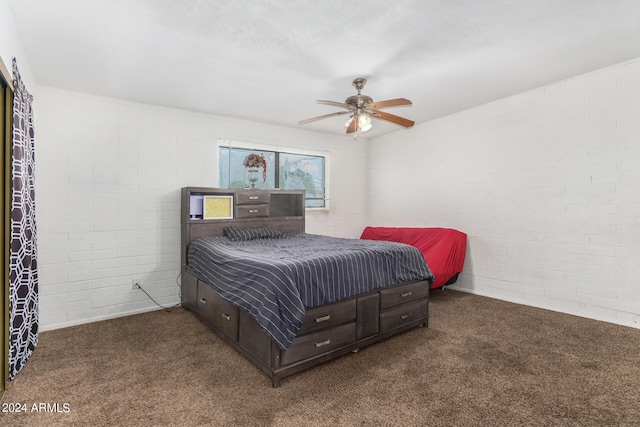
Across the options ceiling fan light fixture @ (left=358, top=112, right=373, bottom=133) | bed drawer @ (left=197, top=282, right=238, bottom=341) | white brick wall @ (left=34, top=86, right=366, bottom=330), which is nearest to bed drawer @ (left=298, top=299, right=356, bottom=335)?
bed drawer @ (left=197, top=282, right=238, bottom=341)

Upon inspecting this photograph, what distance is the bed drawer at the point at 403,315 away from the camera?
2.74 m

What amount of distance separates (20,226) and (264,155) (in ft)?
10.0

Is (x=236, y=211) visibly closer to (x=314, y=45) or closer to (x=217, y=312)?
(x=217, y=312)

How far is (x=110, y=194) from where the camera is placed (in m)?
3.54

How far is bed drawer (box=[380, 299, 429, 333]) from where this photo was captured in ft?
8.99

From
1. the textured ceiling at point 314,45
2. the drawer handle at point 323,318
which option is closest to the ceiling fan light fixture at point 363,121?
the textured ceiling at point 314,45

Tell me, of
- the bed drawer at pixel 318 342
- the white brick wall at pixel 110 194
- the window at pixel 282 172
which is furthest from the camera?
the window at pixel 282 172

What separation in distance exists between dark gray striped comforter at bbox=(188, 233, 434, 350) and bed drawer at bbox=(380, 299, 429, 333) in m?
0.24

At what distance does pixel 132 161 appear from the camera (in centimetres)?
366

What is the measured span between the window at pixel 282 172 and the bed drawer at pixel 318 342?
9.01ft

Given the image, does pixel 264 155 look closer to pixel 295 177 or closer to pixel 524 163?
pixel 295 177

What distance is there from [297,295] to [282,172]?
3076mm

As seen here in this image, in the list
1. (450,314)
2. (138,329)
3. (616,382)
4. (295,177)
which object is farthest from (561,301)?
(138,329)

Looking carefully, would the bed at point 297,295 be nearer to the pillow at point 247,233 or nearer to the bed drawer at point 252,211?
the pillow at point 247,233
